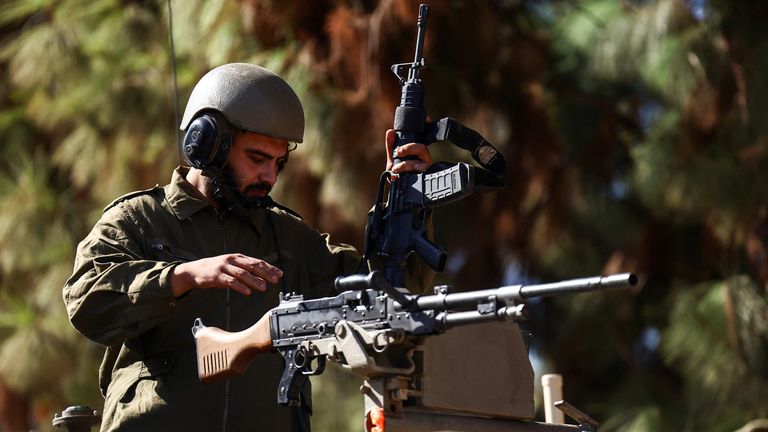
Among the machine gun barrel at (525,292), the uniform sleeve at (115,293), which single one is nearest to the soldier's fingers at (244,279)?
the uniform sleeve at (115,293)

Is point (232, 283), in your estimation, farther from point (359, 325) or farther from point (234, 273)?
point (359, 325)

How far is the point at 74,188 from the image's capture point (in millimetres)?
10703

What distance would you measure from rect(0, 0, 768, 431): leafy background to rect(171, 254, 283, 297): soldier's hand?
12.3 ft

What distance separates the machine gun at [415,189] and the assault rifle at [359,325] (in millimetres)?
453

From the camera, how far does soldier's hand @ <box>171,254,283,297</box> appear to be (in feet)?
14.3

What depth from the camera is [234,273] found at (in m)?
4.36

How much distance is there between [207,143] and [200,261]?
0.59 metres

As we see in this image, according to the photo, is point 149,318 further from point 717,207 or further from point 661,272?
point 661,272

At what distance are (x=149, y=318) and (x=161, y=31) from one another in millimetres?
5509

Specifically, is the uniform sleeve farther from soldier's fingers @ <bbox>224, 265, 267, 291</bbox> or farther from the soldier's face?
the soldier's face

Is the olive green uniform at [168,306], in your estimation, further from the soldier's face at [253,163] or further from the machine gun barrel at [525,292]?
the machine gun barrel at [525,292]

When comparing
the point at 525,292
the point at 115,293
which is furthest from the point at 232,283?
the point at 525,292

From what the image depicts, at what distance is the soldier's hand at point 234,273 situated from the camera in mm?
4344

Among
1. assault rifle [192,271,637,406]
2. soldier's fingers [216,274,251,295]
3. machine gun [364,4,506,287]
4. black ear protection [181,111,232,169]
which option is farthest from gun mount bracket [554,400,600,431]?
black ear protection [181,111,232,169]
